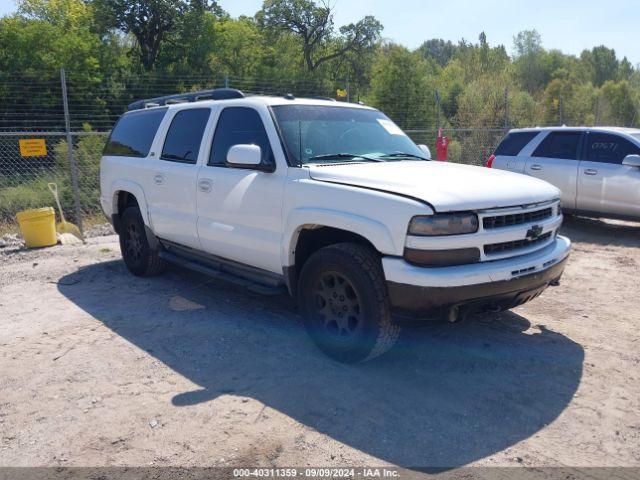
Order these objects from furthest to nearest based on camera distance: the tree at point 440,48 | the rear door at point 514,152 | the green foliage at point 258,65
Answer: the tree at point 440,48, the green foliage at point 258,65, the rear door at point 514,152

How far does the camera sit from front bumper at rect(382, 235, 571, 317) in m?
3.57

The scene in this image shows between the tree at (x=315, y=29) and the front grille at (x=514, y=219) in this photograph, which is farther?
the tree at (x=315, y=29)

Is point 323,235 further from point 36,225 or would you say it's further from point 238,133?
point 36,225

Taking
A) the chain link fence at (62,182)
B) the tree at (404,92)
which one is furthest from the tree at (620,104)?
the chain link fence at (62,182)

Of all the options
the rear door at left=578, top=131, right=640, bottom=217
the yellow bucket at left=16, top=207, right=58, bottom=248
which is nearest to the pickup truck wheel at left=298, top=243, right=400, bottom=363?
the yellow bucket at left=16, top=207, right=58, bottom=248

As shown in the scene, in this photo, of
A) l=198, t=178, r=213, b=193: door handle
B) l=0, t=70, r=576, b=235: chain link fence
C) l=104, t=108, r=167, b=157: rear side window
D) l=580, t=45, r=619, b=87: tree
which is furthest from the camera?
l=580, t=45, r=619, b=87: tree

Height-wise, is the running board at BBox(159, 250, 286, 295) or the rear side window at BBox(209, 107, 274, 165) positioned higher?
the rear side window at BBox(209, 107, 274, 165)

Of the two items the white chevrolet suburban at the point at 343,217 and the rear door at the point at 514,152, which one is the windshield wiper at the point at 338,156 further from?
the rear door at the point at 514,152

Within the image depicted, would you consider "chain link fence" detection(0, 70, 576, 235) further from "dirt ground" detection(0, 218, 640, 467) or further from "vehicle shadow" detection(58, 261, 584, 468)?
"vehicle shadow" detection(58, 261, 584, 468)

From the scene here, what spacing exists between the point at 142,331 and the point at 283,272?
1478 millimetres

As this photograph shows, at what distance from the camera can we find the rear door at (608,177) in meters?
8.62

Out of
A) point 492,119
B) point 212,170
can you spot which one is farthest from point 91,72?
point 212,170

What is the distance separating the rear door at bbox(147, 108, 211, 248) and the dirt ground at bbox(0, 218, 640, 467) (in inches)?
30.1

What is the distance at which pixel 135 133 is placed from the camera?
6629mm
